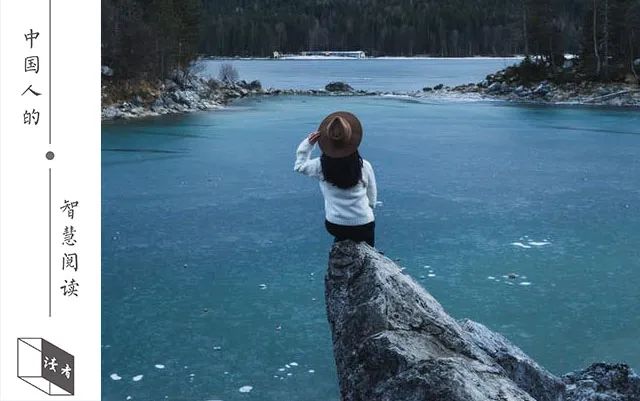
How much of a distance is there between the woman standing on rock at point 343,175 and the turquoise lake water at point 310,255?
177cm

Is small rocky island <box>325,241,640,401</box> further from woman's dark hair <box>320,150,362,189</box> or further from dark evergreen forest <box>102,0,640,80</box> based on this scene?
dark evergreen forest <box>102,0,640,80</box>

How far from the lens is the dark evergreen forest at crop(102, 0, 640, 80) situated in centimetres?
4419

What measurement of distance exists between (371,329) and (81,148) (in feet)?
7.60

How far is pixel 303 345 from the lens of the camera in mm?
7832

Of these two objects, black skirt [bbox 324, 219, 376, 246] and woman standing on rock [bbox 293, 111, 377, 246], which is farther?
black skirt [bbox 324, 219, 376, 246]

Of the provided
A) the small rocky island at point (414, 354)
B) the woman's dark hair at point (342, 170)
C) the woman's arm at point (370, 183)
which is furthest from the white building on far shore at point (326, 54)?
the small rocky island at point (414, 354)

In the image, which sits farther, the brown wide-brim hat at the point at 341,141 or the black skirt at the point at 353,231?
the black skirt at the point at 353,231

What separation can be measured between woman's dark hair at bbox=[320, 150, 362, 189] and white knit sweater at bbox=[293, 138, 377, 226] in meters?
0.07

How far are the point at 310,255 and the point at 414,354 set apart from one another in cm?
645

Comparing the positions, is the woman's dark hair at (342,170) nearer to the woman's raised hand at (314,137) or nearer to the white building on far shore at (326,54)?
the woman's raised hand at (314,137)

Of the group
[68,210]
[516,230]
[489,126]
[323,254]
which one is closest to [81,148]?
[68,210]

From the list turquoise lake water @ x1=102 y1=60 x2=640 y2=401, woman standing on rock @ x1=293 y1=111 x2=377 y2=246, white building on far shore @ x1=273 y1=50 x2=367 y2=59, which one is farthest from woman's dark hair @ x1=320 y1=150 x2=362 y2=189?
white building on far shore @ x1=273 y1=50 x2=367 y2=59

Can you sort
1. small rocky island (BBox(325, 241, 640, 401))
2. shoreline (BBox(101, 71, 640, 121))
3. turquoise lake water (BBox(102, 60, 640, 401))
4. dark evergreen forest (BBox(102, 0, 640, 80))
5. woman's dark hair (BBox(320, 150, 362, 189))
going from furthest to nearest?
dark evergreen forest (BBox(102, 0, 640, 80)) < shoreline (BBox(101, 71, 640, 121)) < turquoise lake water (BBox(102, 60, 640, 401)) < woman's dark hair (BBox(320, 150, 362, 189)) < small rocky island (BBox(325, 241, 640, 401))

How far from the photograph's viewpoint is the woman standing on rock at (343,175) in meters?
5.66
